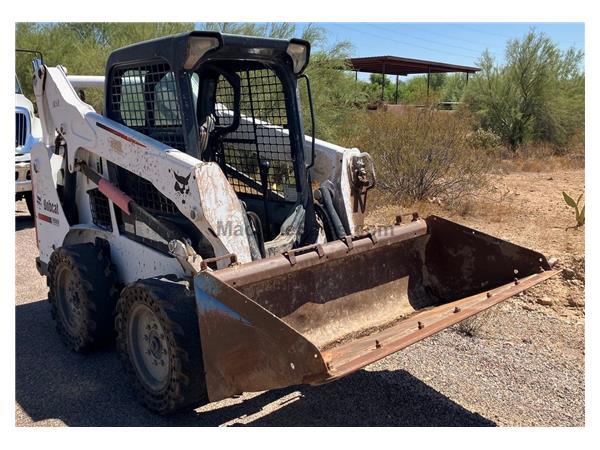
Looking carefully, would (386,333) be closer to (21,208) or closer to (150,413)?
(150,413)

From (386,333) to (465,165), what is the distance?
766 cm

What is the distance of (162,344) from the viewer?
379 centimetres

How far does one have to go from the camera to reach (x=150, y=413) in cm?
388

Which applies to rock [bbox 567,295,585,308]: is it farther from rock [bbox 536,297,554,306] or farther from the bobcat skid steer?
the bobcat skid steer

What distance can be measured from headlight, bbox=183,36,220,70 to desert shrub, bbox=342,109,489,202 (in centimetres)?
698

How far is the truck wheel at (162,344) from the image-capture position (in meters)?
3.55

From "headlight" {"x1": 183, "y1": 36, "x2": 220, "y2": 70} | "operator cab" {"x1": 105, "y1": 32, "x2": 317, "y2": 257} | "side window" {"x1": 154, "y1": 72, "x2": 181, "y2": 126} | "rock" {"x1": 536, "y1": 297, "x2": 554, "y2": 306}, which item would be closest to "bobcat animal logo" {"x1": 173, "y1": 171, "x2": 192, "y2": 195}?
"operator cab" {"x1": 105, "y1": 32, "x2": 317, "y2": 257}

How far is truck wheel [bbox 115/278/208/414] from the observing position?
355cm

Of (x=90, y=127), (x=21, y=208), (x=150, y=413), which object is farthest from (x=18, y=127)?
(x=150, y=413)

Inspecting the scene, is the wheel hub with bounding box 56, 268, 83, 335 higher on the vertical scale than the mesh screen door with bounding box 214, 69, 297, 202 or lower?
lower

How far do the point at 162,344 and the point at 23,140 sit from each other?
276 inches

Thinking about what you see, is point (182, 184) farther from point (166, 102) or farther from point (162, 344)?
point (162, 344)

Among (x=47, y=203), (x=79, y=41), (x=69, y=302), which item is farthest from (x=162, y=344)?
(x=79, y=41)

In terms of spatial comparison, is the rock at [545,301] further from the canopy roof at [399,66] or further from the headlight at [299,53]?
the canopy roof at [399,66]
